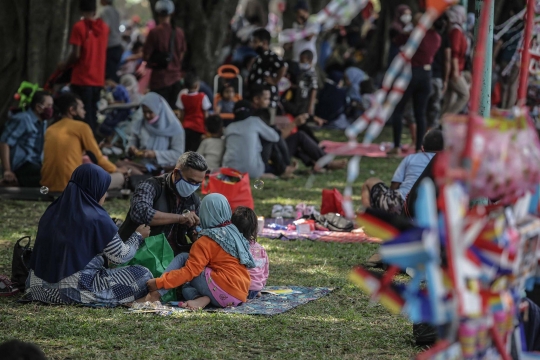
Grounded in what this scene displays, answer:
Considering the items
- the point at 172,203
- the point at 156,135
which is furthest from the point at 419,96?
the point at 172,203

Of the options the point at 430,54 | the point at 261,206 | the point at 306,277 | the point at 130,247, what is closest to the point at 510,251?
the point at 130,247

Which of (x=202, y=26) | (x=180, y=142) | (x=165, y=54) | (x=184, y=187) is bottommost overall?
(x=180, y=142)

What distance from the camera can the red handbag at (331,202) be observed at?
28.8 ft

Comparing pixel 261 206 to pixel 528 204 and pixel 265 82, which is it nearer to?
pixel 265 82

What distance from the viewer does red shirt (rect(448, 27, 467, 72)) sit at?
13.2 m

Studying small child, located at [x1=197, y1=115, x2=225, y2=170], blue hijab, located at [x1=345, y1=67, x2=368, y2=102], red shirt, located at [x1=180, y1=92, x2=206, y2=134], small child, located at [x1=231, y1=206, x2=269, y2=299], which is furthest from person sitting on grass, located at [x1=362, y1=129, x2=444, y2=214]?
blue hijab, located at [x1=345, y1=67, x2=368, y2=102]

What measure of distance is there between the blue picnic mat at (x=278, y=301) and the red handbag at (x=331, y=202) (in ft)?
8.01

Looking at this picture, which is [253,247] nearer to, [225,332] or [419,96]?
[225,332]

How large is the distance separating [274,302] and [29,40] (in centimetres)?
691

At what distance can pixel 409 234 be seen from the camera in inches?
116

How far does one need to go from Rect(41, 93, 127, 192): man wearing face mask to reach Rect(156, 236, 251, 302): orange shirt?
3690 millimetres

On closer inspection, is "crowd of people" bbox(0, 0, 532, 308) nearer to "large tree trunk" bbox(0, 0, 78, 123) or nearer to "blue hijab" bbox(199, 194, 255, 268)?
"blue hijab" bbox(199, 194, 255, 268)

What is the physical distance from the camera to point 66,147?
9172mm

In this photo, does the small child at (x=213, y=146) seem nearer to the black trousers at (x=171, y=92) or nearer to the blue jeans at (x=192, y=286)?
the black trousers at (x=171, y=92)
